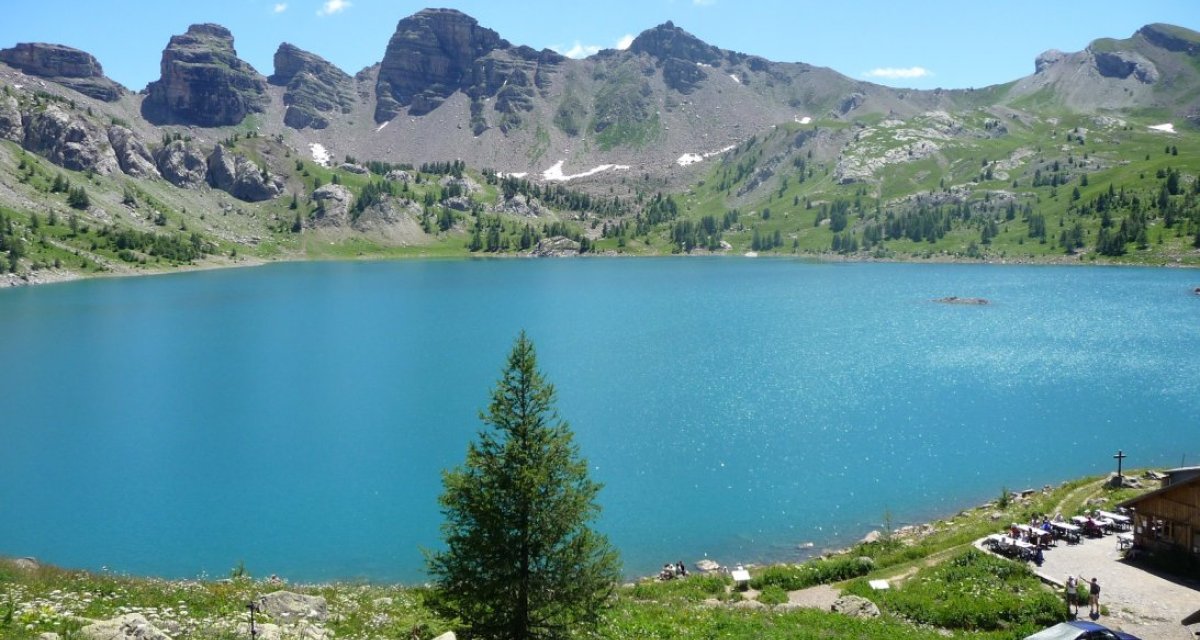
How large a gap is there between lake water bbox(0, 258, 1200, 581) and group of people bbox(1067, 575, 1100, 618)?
17.1m

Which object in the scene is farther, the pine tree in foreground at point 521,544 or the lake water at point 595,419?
the lake water at point 595,419

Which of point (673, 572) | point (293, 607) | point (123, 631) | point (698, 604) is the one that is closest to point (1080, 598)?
point (698, 604)

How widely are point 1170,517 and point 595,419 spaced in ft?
147

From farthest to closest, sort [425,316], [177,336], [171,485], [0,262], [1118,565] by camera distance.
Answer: [0,262] → [425,316] → [177,336] → [171,485] → [1118,565]

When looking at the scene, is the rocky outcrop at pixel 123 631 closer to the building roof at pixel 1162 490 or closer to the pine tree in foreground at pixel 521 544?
the pine tree in foreground at pixel 521 544

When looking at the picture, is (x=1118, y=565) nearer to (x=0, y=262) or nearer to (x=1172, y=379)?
(x=1172, y=379)

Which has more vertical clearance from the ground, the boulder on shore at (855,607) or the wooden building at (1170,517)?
the wooden building at (1170,517)

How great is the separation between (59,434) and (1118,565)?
76.9 meters

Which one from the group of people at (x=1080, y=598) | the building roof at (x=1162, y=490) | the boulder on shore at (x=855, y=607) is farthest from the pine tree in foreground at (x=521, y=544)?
the building roof at (x=1162, y=490)

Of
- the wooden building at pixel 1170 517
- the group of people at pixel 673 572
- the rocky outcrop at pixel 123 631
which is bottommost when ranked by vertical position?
the group of people at pixel 673 572

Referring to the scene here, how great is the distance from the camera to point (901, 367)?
88562 mm

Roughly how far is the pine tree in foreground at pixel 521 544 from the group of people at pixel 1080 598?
1645 centimetres

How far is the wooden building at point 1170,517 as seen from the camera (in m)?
28.4

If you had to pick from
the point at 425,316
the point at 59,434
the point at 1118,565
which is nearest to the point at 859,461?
the point at 1118,565
